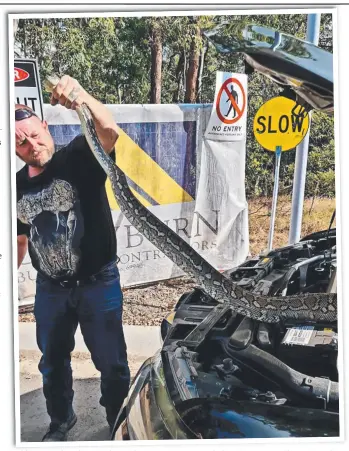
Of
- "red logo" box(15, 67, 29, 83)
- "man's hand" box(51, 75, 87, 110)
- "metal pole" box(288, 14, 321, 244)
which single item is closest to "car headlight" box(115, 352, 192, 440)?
"metal pole" box(288, 14, 321, 244)

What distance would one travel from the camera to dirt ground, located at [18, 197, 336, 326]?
333cm

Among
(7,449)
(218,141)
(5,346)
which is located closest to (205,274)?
(218,141)

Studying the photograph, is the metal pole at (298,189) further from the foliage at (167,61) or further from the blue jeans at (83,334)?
the blue jeans at (83,334)

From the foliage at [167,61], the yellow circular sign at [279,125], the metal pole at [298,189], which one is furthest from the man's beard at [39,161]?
the metal pole at [298,189]

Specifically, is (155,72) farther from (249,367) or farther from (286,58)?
(249,367)

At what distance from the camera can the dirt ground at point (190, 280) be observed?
333 cm

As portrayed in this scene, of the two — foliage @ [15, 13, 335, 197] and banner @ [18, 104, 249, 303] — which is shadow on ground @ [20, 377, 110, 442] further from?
foliage @ [15, 13, 335, 197]

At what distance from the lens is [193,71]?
129 inches

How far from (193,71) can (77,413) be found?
248cm

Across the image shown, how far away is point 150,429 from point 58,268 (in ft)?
3.92

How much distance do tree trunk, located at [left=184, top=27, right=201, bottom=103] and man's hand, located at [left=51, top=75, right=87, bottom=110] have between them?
0.71 m

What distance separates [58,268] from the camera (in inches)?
128

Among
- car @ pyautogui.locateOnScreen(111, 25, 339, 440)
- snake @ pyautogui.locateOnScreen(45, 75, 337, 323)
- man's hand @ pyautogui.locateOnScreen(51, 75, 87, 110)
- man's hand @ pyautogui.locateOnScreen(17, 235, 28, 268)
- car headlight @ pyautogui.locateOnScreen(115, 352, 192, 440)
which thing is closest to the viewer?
car @ pyautogui.locateOnScreen(111, 25, 339, 440)

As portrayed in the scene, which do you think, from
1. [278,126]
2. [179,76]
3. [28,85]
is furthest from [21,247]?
[278,126]
